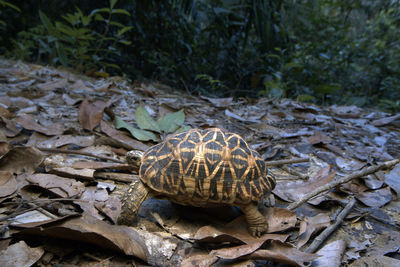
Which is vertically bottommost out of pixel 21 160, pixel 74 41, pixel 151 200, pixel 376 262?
pixel 151 200

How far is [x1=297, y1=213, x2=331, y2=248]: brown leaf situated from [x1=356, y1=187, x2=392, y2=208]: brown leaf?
1.68 feet

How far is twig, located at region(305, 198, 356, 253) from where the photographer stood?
1603 mm

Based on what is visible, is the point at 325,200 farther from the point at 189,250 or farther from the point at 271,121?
the point at 271,121

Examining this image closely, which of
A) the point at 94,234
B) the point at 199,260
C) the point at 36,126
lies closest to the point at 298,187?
the point at 199,260

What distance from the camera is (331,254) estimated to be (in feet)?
5.15

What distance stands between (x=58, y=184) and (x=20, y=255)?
69 centimetres

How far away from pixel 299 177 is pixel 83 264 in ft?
6.59

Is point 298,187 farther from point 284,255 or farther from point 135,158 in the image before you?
point 135,158

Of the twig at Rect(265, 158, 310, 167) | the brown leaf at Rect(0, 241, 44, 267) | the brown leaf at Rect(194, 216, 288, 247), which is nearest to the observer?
the brown leaf at Rect(0, 241, 44, 267)

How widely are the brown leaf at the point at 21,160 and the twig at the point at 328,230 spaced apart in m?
1.99

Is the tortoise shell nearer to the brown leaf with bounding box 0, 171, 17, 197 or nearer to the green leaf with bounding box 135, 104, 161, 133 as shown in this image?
the brown leaf with bounding box 0, 171, 17, 197

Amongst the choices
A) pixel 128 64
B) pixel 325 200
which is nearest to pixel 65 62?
pixel 128 64

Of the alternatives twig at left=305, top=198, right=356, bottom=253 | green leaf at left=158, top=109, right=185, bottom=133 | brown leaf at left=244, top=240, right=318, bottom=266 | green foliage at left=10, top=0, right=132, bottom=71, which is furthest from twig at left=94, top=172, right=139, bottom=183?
green foliage at left=10, top=0, right=132, bottom=71

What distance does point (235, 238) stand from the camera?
1593 mm
